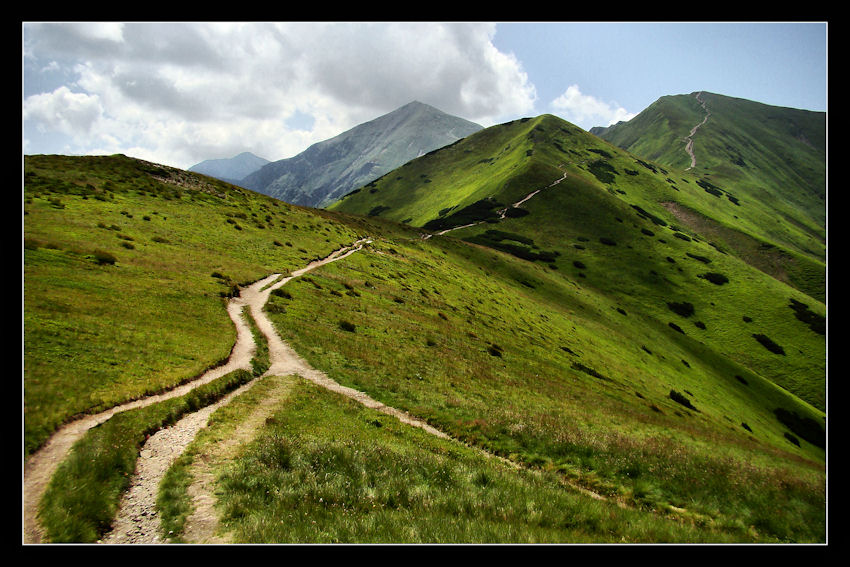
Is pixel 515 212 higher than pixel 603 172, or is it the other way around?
pixel 603 172

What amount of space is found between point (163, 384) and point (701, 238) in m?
195

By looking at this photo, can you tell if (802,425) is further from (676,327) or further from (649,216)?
(649,216)

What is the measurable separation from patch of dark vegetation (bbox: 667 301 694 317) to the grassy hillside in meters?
23.1

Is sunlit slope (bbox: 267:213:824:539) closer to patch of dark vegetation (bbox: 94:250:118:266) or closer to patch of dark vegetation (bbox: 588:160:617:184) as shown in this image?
patch of dark vegetation (bbox: 94:250:118:266)

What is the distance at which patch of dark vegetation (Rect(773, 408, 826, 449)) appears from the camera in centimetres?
6694

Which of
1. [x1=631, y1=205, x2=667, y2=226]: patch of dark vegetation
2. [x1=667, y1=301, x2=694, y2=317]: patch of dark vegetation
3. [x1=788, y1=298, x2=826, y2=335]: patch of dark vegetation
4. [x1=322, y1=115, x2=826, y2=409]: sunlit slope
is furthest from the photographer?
[x1=631, y1=205, x2=667, y2=226]: patch of dark vegetation

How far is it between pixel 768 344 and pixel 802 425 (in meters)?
33.0

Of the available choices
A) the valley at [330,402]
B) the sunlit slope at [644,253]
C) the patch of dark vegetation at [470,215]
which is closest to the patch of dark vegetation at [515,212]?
the sunlit slope at [644,253]

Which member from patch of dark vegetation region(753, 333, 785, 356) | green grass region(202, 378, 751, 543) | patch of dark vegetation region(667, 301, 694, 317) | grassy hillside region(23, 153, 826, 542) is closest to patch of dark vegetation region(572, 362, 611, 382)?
grassy hillside region(23, 153, 826, 542)

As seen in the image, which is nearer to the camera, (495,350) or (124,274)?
(124,274)

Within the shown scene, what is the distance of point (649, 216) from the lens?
504 feet

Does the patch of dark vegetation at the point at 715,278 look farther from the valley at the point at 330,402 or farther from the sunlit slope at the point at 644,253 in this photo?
the valley at the point at 330,402

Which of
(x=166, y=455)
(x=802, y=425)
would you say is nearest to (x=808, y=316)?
(x=802, y=425)
